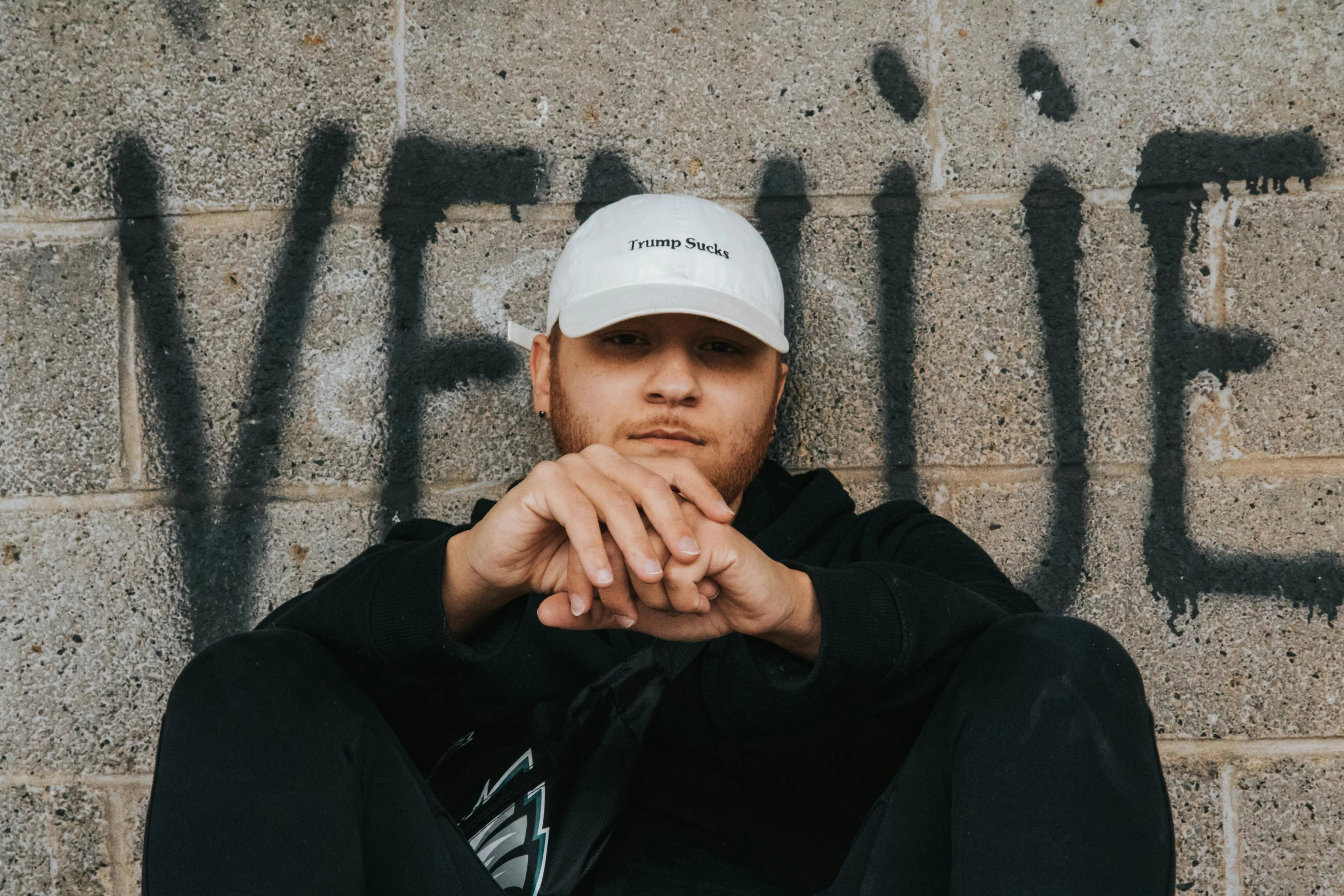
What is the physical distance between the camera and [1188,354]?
6.64 feet

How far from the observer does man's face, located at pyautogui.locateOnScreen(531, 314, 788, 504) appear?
1663mm

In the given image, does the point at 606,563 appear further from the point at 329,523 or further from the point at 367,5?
the point at 367,5

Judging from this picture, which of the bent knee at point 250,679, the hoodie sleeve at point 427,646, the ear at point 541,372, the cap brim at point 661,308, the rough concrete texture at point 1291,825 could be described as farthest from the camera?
the rough concrete texture at point 1291,825

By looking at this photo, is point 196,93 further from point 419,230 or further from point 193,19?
point 419,230

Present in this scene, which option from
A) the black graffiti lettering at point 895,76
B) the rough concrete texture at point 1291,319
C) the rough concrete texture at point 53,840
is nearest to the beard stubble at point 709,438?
the black graffiti lettering at point 895,76

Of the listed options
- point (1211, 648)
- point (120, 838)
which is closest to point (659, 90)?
point (1211, 648)

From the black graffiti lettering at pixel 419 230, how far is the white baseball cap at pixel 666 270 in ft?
1.03

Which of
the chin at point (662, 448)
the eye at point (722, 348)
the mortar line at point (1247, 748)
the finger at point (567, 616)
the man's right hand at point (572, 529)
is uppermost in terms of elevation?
the eye at point (722, 348)

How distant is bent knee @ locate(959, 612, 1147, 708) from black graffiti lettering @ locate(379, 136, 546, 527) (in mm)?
1258

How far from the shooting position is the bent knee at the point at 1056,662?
1142 mm

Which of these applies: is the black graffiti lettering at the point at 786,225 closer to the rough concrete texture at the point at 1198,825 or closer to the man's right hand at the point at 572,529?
the man's right hand at the point at 572,529

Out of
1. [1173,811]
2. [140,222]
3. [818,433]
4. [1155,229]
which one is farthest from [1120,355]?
[140,222]

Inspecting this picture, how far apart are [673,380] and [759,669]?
55 cm

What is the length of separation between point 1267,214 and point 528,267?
1.50 meters
